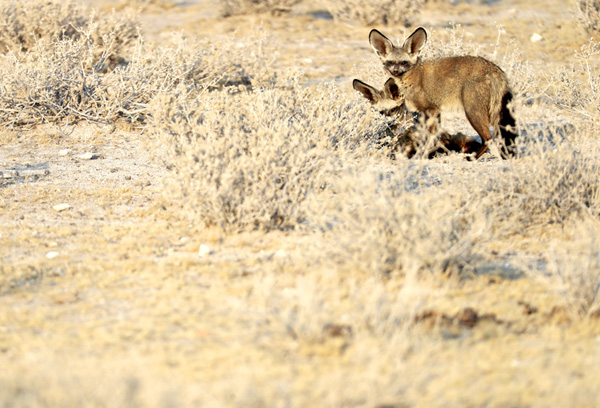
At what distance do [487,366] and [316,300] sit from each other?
82 cm

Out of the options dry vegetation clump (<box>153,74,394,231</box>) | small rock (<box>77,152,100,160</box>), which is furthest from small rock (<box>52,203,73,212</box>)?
small rock (<box>77,152,100,160</box>)

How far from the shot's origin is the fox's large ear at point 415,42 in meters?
7.06

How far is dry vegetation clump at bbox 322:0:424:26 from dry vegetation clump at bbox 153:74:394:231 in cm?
822

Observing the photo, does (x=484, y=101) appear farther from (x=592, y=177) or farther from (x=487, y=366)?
(x=487, y=366)

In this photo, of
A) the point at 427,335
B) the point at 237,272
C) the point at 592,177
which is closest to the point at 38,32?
the point at 237,272

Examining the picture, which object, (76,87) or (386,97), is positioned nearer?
(386,97)

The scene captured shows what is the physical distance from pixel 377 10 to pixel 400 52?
6.68 meters

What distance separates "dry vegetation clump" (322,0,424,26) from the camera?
13500 mm

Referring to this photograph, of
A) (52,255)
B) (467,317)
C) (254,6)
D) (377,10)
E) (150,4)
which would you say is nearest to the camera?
(467,317)

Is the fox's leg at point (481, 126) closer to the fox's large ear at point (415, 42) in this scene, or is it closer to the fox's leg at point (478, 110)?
the fox's leg at point (478, 110)

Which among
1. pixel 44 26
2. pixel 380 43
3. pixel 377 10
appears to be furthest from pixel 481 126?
pixel 377 10

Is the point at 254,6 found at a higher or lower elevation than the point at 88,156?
higher

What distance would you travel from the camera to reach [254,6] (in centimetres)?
1457

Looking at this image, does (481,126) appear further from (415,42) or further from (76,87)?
(76,87)
